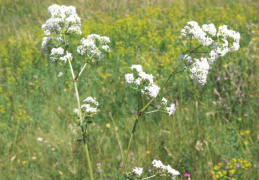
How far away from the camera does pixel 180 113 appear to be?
139 inches

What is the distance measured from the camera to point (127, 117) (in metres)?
3.69

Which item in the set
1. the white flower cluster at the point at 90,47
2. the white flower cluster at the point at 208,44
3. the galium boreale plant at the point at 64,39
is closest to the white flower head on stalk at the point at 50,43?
the galium boreale plant at the point at 64,39

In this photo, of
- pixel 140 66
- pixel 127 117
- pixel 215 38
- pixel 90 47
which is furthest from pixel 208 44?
pixel 127 117

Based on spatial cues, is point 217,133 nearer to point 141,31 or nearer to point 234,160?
point 234,160

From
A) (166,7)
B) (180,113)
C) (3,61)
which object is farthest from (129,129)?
(166,7)

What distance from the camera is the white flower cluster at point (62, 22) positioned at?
1643 millimetres

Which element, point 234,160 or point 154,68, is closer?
point 234,160

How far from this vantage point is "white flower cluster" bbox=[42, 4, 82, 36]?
1.64 meters

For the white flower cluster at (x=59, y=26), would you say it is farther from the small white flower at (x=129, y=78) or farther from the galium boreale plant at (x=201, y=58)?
the galium boreale plant at (x=201, y=58)

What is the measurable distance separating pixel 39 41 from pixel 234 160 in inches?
233

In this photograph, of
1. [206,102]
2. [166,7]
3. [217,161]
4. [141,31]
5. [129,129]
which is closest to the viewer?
[217,161]

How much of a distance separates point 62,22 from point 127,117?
2.25 m

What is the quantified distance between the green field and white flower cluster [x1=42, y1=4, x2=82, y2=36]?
269 millimetres

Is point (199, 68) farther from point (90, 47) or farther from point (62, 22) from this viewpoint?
point (62, 22)
